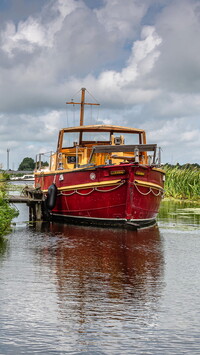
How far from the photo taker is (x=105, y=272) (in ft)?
28.7

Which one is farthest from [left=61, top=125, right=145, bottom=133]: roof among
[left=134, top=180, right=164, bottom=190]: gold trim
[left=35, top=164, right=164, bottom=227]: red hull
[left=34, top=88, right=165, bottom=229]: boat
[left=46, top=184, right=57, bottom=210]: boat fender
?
[left=134, top=180, right=164, bottom=190]: gold trim

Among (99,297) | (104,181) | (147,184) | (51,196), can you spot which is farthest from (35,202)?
(99,297)

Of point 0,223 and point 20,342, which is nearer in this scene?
point 20,342

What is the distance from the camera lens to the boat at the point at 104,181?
16.0 meters

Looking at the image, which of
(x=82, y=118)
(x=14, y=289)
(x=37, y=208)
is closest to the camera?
(x=14, y=289)

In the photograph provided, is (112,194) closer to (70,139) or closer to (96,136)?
(96,136)

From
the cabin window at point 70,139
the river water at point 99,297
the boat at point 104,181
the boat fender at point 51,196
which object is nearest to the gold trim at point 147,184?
the boat at point 104,181

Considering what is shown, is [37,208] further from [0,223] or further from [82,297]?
[82,297]

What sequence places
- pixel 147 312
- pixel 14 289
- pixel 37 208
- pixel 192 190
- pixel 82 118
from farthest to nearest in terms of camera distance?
pixel 192 190 < pixel 82 118 < pixel 37 208 < pixel 14 289 < pixel 147 312

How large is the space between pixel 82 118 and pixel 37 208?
26.0 ft

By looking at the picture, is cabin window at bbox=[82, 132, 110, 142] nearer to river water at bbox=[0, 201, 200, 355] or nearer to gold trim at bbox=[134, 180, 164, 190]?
gold trim at bbox=[134, 180, 164, 190]

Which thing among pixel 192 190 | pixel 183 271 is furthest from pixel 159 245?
pixel 192 190

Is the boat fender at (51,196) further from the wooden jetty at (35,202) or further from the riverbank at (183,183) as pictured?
the riverbank at (183,183)

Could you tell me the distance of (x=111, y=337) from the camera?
5230 mm
